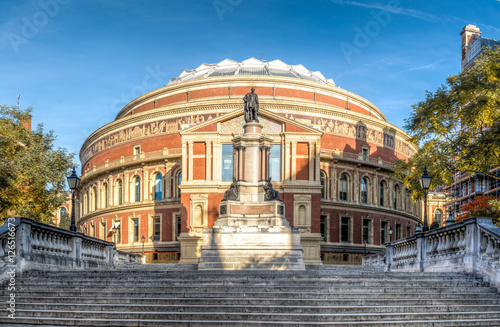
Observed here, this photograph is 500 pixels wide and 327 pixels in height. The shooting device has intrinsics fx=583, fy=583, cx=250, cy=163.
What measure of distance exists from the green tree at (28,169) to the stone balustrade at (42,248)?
11.0 m

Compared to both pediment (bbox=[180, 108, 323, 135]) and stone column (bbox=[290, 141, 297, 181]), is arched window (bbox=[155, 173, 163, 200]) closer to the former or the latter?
pediment (bbox=[180, 108, 323, 135])

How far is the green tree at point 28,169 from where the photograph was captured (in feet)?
109

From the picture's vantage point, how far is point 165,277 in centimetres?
1652

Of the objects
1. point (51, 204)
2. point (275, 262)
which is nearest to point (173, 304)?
point (275, 262)

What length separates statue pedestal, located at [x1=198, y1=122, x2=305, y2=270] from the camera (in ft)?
79.7

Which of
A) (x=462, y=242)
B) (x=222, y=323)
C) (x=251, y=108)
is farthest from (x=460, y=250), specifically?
(x=251, y=108)

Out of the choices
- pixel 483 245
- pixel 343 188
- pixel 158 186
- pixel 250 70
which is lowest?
pixel 483 245

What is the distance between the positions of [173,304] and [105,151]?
54337 mm

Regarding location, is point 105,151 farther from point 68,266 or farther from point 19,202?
point 68,266

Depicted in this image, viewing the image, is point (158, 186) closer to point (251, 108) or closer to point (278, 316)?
point (251, 108)

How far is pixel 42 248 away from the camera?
18.8 meters

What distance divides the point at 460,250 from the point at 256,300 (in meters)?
6.90

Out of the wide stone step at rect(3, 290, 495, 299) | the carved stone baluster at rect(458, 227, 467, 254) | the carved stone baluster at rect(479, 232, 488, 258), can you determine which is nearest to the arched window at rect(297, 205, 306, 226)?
the carved stone baluster at rect(458, 227, 467, 254)

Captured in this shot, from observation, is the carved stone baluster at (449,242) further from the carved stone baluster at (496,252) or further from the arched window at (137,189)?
the arched window at (137,189)
